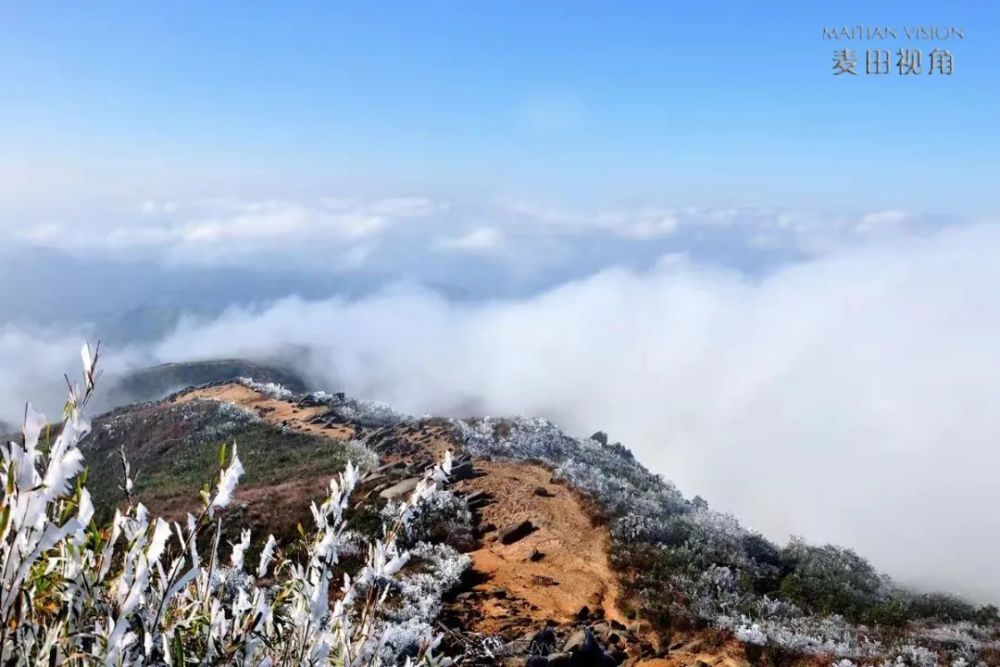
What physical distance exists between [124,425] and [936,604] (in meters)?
42.2

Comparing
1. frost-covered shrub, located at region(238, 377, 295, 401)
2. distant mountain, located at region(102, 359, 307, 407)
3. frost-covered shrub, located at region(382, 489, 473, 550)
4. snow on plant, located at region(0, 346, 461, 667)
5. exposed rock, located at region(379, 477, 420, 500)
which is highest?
snow on plant, located at region(0, 346, 461, 667)

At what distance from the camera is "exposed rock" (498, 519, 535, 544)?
16781 mm

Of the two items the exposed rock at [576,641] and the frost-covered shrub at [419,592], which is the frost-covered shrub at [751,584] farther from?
the frost-covered shrub at [419,592]

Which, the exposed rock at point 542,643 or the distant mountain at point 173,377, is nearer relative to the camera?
the exposed rock at point 542,643

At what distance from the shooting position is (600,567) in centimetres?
1555

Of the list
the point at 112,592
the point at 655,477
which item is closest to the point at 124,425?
the point at 655,477

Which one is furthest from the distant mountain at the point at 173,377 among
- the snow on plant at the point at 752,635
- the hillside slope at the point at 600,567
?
the snow on plant at the point at 752,635

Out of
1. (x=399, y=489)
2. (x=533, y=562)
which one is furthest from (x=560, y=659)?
(x=399, y=489)

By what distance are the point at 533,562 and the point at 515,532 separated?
1.58 meters

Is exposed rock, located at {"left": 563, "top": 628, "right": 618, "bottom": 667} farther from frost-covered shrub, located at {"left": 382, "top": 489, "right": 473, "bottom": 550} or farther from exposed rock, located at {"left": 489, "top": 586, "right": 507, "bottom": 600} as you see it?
frost-covered shrub, located at {"left": 382, "top": 489, "right": 473, "bottom": 550}

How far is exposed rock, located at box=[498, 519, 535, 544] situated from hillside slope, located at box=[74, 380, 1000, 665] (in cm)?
6

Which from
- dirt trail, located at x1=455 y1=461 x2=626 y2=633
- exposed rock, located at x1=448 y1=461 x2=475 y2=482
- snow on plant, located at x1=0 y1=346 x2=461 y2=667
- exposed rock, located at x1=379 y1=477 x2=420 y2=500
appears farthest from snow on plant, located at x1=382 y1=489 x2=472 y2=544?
snow on plant, located at x1=0 y1=346 x2=461 y2=667

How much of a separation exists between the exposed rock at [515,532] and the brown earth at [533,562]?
168mm

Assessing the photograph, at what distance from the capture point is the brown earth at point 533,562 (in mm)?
12086
